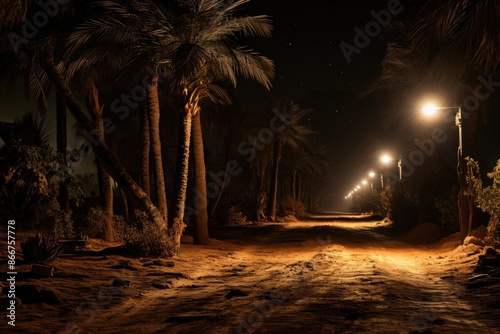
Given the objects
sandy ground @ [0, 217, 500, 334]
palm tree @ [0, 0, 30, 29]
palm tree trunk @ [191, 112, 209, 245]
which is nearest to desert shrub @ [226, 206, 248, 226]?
palm tree trunk @ [191, 112, 209, 245]

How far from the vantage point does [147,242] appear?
15.3m

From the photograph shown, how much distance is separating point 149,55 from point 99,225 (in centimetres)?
620

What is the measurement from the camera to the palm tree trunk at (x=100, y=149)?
15375 millimetres

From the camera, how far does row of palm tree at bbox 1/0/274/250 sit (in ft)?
51.8

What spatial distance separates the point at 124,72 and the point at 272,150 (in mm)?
31245

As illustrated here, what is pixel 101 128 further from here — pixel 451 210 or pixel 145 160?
pixel 451 210

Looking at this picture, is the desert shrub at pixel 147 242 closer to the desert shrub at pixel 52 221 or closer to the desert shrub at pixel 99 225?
the desert shrub at pixel 52 221

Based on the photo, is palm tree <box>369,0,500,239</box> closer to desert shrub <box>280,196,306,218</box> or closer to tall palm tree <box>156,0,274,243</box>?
tall palm tree <box>156,0,274,243</box>

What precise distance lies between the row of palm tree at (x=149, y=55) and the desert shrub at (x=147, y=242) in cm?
48

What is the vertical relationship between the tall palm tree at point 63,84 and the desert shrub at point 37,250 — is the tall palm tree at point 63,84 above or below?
above

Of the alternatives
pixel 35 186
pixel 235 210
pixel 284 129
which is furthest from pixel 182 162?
pixel 284 129

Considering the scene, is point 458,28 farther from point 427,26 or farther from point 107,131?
point 107,131

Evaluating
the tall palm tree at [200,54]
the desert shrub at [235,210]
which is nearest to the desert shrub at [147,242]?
the tall palm tree at [200,54]

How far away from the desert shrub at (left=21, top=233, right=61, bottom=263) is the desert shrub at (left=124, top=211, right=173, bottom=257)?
2845mm
